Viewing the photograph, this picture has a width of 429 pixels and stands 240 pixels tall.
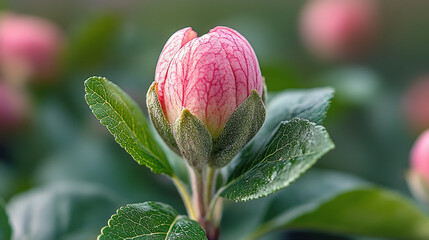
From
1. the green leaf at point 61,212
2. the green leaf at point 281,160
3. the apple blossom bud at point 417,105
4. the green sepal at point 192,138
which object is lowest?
the apple blossom bud at point 417,105

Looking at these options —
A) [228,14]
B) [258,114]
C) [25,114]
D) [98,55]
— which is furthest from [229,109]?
[228,14]

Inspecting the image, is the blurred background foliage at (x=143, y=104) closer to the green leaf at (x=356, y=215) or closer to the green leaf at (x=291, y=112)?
the green leaf at (x=356, y=215)

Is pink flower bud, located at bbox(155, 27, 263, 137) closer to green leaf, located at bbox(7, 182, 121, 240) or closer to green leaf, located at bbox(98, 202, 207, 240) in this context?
green leaf, located at bbox(98, 202, 207, 240)

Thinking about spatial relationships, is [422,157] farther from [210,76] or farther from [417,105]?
[417,105]

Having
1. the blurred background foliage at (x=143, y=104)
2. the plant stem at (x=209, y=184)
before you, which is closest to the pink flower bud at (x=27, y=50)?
the blurred background foliage at (x=143, y=104)

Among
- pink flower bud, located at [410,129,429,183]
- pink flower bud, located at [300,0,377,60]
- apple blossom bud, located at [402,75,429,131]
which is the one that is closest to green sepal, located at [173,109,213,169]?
pink flower bud, located at [410,129,429,183]

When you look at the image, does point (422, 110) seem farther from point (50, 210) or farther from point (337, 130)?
point (50, 210)
